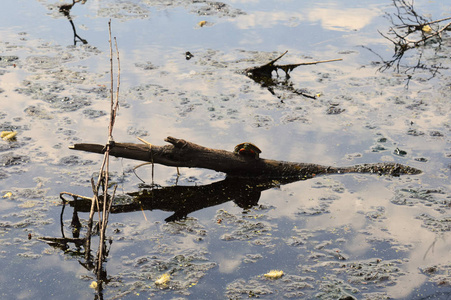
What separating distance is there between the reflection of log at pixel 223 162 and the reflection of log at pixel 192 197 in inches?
4.3

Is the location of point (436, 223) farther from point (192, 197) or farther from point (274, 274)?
point (192, 197)

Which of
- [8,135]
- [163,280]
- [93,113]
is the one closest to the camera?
[163,280]

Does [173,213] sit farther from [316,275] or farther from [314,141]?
[314,141]

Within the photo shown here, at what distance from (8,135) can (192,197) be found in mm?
2273

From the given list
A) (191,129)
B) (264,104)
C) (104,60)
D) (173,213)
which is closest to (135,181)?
(173,213)

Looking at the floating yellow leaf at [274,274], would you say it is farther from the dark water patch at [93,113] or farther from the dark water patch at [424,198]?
the dark water patch at [93,113]

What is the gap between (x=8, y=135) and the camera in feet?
20.2

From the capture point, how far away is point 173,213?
5121 mm

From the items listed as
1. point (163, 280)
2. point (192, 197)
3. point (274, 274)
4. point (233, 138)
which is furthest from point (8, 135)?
point (274, 274)

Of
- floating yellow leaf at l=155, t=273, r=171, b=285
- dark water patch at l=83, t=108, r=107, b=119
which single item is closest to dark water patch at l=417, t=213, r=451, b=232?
floating yellow leaf at l=155, t=273, r=171, b=285

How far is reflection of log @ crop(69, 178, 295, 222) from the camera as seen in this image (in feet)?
16.9

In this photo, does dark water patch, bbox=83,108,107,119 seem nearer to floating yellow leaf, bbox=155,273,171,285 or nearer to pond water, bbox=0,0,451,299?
pond water, bbox=0,0,451,299

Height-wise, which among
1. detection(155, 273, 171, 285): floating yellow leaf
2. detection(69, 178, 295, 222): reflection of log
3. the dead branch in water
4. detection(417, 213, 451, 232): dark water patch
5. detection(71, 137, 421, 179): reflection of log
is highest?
the dead branch in water

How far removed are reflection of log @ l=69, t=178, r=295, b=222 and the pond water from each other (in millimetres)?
83
